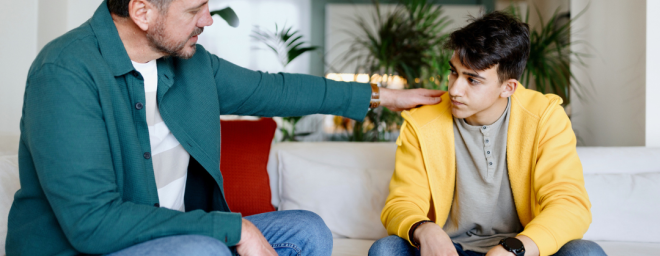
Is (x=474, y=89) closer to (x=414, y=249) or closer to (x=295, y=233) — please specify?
(x=414, y=249)

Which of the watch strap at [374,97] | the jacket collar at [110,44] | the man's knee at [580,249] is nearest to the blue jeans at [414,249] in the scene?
the man's knee at [580,249]

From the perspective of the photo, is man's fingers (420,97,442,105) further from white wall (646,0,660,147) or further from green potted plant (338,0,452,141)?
green potted plant (338,0,452,141)

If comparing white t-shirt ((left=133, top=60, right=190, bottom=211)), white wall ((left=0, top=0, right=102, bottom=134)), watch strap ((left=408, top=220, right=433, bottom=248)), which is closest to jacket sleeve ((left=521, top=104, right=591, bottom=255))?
watch strap ((left=408, top=220, right=433, bottom=248))

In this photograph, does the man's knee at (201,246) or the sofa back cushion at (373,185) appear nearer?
the man's knee at (201,246)

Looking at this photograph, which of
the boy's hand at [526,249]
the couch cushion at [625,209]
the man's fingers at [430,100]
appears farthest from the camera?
the couch cushion at [625,209]

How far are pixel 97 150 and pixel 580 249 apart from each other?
109 cm

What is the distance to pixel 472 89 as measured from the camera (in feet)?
4.15

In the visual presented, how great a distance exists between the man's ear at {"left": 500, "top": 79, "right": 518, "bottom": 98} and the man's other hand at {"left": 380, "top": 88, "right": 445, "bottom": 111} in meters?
0.23

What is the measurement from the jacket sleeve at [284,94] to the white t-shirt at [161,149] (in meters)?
0.23

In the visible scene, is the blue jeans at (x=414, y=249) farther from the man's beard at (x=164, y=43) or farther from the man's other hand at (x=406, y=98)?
the man's beard at (x=164, y=43)

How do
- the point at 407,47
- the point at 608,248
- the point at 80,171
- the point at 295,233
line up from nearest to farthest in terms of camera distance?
the point at 80,171
the point at 295,233
the point at 608,248
the point at 407,47

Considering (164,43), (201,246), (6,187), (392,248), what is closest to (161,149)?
(164,43)

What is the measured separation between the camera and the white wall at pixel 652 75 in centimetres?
197

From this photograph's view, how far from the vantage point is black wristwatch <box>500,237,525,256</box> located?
1.03 metres
